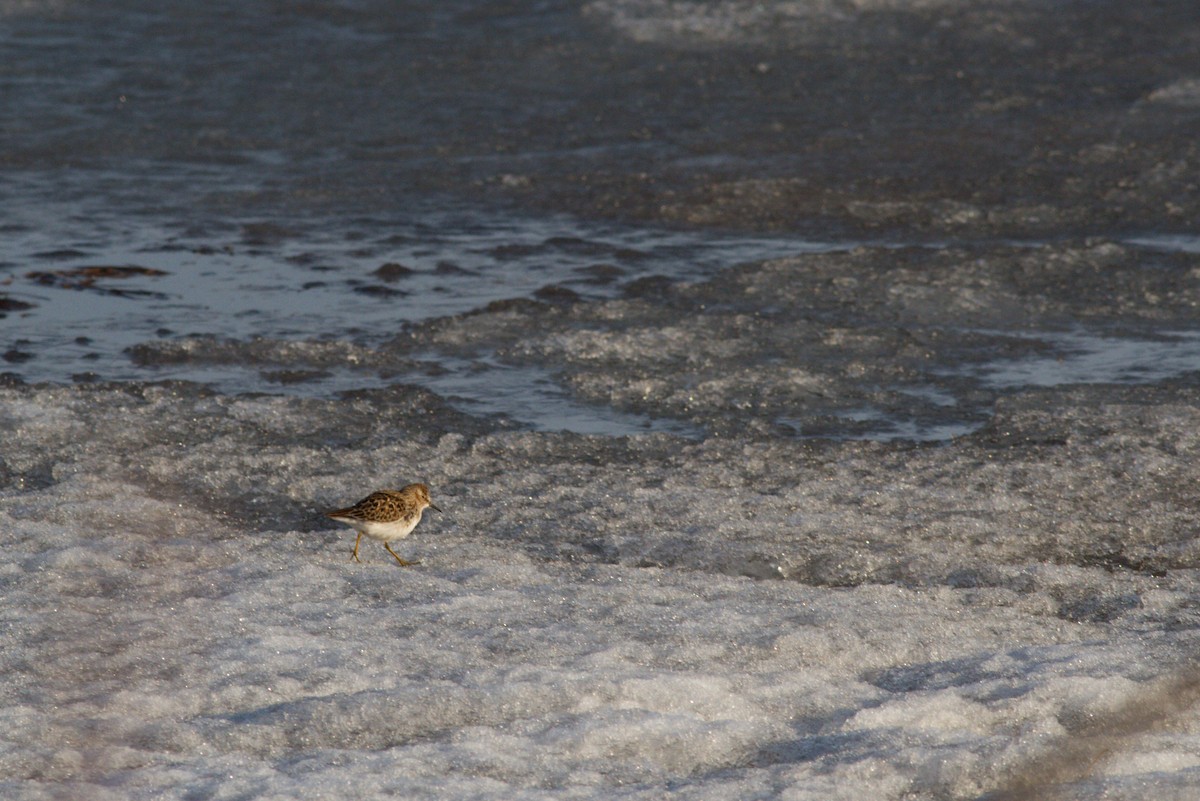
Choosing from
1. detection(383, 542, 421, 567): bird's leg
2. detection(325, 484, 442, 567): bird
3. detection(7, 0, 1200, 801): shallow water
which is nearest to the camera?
detection(7, 0, 1200, 801): shallow water

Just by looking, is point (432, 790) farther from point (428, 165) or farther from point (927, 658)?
point (428, 165)

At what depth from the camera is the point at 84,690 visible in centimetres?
429

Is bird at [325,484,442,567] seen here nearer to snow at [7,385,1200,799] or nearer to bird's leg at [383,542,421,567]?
bird's leg at [383,542,421,567]

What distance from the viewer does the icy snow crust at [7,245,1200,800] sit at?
3.92 m

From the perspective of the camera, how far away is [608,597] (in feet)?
16.1

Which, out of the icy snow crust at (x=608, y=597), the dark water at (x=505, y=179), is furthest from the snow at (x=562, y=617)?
the dark water at (x=505, y=179)

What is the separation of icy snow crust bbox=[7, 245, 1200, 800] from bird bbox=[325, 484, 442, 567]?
0.46 feet

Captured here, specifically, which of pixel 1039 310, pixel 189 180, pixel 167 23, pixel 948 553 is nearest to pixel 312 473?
pixel 948 553

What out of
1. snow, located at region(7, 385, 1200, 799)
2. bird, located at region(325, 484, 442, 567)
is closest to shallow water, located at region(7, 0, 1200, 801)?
snow, located at region(7, 385, 1200, 799)

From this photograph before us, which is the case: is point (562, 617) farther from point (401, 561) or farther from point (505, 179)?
point (505, 179)

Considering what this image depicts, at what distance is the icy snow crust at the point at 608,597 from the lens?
3.92 metres

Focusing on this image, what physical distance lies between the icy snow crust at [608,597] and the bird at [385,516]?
14 cm

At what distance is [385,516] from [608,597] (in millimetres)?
771

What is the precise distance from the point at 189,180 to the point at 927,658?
7628 millimetres
